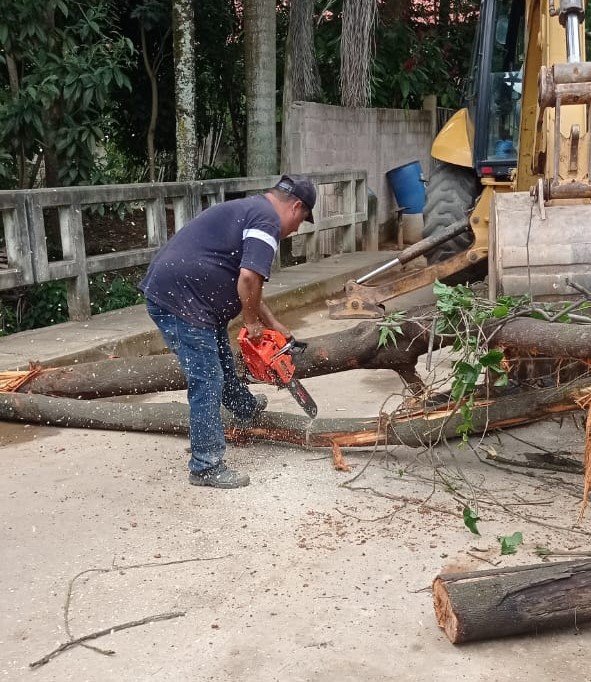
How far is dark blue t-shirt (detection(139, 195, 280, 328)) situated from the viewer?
4.28 m

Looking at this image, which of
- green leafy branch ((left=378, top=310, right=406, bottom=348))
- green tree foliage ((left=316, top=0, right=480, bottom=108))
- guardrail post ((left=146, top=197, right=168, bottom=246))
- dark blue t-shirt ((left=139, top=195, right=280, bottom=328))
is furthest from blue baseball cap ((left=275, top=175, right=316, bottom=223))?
green tree foliage ((left=316, top=0, right=480, bottom=108))

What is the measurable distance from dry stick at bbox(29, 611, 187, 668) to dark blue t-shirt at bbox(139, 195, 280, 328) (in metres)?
1.62

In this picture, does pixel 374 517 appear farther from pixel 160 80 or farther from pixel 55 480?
pixel 160 80

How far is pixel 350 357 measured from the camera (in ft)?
15.7

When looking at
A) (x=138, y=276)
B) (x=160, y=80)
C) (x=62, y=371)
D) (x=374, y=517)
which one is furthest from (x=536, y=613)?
(x=160, y=80)

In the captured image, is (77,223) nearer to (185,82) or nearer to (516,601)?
(185,82)

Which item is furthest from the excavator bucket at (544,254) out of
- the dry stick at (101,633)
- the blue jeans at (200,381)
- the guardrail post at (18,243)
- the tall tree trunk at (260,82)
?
the tall tree trunk at (260,82)

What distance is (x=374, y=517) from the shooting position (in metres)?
4.05

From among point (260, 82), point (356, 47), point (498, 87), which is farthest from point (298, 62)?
point (498, 87)

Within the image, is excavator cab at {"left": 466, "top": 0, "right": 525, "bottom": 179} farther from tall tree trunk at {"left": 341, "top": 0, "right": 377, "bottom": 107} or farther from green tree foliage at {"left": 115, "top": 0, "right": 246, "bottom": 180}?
green tree foliage at {"left": 115, "top": 0, "right": 246, "bottom": 180}

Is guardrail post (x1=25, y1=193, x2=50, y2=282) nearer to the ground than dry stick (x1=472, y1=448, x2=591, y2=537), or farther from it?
farther from it

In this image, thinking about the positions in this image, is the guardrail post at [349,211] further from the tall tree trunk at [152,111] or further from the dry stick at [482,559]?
the dry stick at [482,559]

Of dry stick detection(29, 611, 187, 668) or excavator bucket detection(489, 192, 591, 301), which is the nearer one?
dry stick detection(29, 611, 187, 668)

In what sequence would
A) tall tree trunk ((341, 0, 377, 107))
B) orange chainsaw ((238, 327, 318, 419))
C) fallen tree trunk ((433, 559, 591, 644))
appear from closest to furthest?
fallen tree trunk ((433, 559, 591, 644)) < orange chainsaw ((238, 327, 318, 419)) < tall tree trunk ((341, 0, 377, 107))
